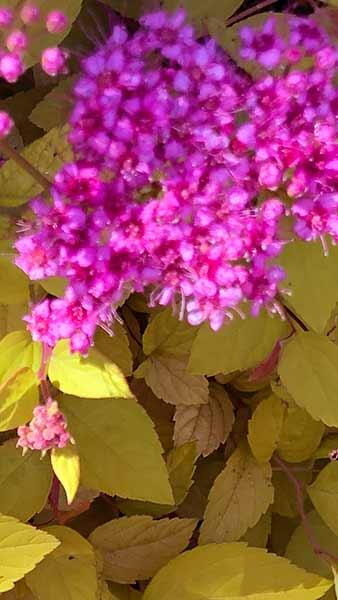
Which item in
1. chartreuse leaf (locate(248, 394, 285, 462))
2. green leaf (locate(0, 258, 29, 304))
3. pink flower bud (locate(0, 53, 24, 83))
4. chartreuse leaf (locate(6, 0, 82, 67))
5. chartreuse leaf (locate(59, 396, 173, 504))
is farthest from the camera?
chartreuse leaf (locate(248, 394, 285, 462))

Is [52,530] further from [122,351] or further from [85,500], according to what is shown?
[122,351]

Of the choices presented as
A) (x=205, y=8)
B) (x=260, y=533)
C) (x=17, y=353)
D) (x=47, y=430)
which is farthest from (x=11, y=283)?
(x=260, y=533)

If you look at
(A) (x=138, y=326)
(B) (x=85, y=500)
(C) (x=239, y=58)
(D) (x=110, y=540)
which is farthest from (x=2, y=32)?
(D) (x=110, y=540)

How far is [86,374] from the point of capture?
49.2 inches

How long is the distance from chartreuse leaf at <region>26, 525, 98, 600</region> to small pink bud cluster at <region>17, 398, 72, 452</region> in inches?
12.9

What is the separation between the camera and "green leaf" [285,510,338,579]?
1731 millimetres

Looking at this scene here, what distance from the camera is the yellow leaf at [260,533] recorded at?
68.1 inches

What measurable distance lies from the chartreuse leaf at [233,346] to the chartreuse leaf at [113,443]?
124mm

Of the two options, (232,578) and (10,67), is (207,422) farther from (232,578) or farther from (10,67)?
(10,67)

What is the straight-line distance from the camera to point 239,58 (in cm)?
123

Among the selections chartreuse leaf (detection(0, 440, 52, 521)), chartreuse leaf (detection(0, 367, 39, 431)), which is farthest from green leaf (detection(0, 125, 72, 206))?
chartreuse leaf (detection(0, 440, 52, 521))

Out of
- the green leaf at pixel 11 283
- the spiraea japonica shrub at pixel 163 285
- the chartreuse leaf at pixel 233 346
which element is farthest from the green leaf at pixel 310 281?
the green leaf at pixel 11 283

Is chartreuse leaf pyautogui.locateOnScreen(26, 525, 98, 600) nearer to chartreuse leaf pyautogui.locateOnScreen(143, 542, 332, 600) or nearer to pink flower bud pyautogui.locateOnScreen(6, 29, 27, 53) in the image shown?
chartreuse leaf pyautogui.locateOnScreen(143, 542, 332, 600)

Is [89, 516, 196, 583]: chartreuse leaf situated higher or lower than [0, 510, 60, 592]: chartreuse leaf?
lower
